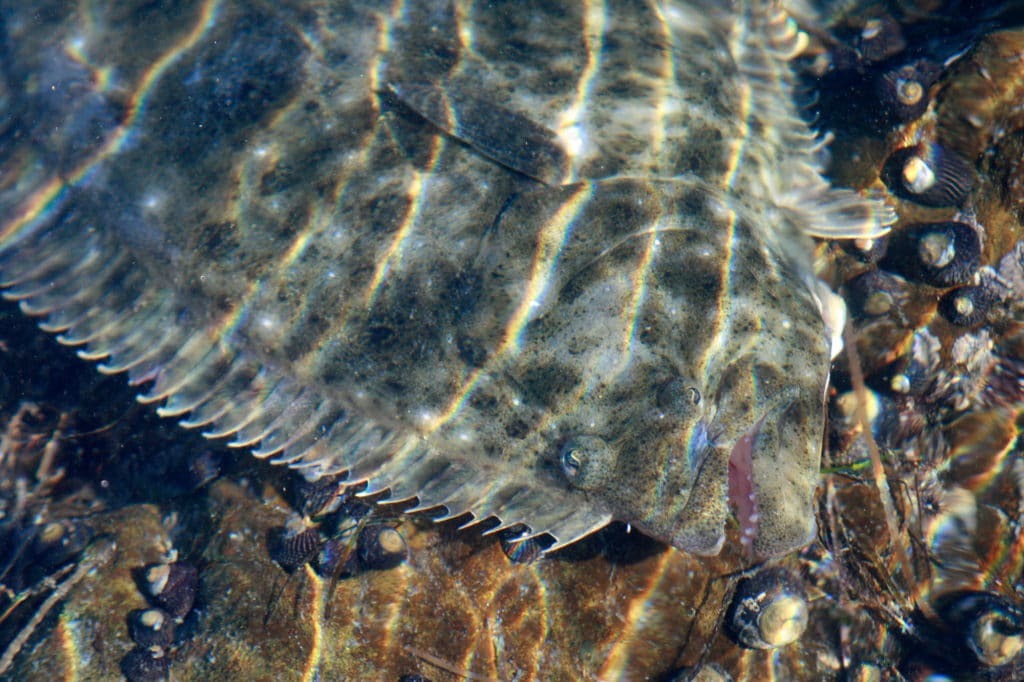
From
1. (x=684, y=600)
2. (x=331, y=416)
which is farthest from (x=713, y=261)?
(x=331, y=416)

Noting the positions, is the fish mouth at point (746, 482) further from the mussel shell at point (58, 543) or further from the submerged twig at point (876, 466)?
the mussel shell at point (58, 543)

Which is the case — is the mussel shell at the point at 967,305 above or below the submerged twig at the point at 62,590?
above

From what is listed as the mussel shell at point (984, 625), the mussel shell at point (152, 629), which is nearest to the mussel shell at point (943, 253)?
the mussel shell at point (984, 625)

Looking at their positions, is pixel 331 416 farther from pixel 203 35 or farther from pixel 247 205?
pixel 203 35

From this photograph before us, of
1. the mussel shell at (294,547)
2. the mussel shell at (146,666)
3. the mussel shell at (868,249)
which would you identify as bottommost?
the mussel shell at (146,666)

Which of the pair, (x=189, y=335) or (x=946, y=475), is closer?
(x=189, y=335)

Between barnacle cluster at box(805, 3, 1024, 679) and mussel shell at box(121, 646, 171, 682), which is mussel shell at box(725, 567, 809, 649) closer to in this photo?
barnacle cluster at box(805, 3, 1024, 679)

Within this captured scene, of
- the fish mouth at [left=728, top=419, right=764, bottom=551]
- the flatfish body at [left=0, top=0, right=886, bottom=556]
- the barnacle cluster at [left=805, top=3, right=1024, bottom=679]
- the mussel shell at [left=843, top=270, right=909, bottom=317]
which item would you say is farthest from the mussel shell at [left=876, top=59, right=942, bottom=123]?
the fish mouth at [left=728, top=419, right=764, bottom=551]
